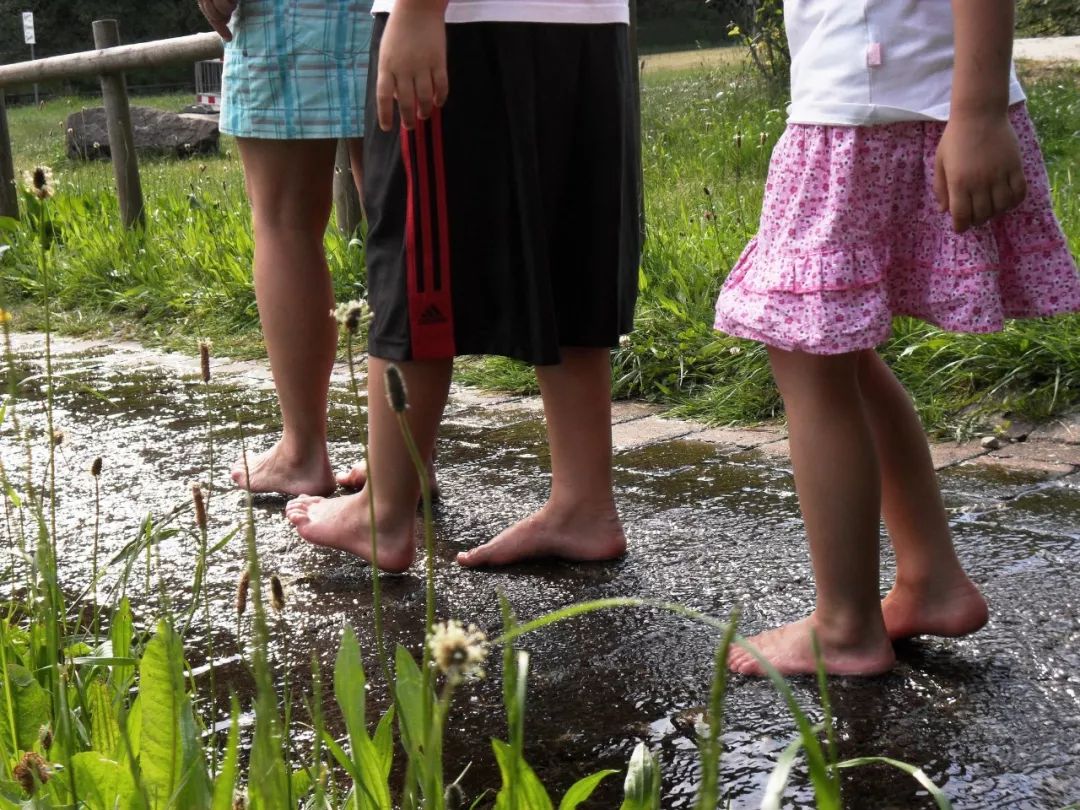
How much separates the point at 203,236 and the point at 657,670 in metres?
4.51

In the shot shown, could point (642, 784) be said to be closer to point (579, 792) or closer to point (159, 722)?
point (579, 792)

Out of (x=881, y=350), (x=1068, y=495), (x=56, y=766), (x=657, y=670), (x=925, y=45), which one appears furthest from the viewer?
(x=881, y=350)

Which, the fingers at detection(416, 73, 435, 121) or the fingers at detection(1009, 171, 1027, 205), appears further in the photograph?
the fingers at detection(416, 73, 435, 121)

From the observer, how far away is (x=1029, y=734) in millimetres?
1640

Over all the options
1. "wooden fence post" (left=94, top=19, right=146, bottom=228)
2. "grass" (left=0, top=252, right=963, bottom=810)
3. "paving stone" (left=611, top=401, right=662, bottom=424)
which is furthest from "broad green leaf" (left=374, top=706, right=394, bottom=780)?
"wooden fence post" (left=94, top=19, right=146, bottom=228)

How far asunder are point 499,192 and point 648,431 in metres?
1.26

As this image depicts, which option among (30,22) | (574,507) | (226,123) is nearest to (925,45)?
(574,507)

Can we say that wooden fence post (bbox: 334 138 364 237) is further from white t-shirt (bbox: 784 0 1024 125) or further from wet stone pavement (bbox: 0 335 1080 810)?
white t-shirt (bbox: 784 0 1024 125)

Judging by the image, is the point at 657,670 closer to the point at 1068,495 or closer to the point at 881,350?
the point at 1068,495

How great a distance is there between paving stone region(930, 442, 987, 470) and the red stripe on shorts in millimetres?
1175

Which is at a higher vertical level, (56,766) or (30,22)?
(30,22)

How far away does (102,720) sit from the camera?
5.01 feet

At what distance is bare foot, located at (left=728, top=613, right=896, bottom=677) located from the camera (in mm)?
1853

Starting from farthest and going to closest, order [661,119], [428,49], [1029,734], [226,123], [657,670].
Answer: [661,119] → [226,123] → [428,49] → [657,670] → [1029,734]
